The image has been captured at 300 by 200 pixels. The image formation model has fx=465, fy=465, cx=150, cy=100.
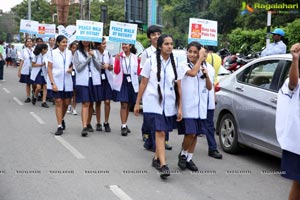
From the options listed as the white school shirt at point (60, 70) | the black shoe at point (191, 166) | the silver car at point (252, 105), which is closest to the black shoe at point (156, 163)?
the black shoe at point (191, 166)

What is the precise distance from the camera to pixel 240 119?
6.95m

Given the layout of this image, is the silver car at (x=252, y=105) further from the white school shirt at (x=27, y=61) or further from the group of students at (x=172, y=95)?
the white school shirt at (x=27, y=61)

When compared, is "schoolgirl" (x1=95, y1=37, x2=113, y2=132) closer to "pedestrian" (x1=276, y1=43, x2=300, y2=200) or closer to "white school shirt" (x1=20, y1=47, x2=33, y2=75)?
"pedestrian" (x1=276, y1=43, x2=300, y2=200)

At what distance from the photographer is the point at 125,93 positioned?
862 cm

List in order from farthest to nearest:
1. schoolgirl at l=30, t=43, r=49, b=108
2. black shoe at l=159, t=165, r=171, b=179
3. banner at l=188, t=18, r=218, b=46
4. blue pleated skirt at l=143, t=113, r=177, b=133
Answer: schoolgirl at l=30, t=43, r=49, b=108
banner at l=188, t=18, r=218, b=46
blue pleated skirt at l=143, t=113, r=177, b=133
black shoe at l=159, t=165, r=171, b=179

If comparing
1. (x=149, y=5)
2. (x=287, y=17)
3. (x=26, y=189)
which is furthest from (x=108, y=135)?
(x=149, y=5)

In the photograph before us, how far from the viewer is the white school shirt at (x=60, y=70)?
8.55 metres

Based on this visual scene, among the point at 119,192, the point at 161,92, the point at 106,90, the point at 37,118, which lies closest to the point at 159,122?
the point at 161,92

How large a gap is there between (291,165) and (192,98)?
2278 mm

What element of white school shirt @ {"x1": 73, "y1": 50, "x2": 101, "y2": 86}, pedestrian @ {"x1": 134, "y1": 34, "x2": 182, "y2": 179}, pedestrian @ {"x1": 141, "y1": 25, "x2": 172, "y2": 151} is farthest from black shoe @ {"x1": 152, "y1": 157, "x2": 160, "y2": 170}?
white school shirt @ {"x1": 73, "y1": 50, "x2": 101, "y2": 86}

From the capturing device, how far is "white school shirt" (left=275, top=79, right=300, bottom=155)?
4.04m

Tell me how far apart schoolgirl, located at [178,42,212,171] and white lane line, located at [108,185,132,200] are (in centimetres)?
119

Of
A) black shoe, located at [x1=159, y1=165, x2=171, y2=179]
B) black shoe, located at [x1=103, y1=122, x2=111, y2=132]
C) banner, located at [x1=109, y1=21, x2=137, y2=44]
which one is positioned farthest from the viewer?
black shoe, located at [x1=103, y1=122, x2=111, y2=132]

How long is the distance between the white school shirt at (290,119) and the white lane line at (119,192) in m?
1.93
